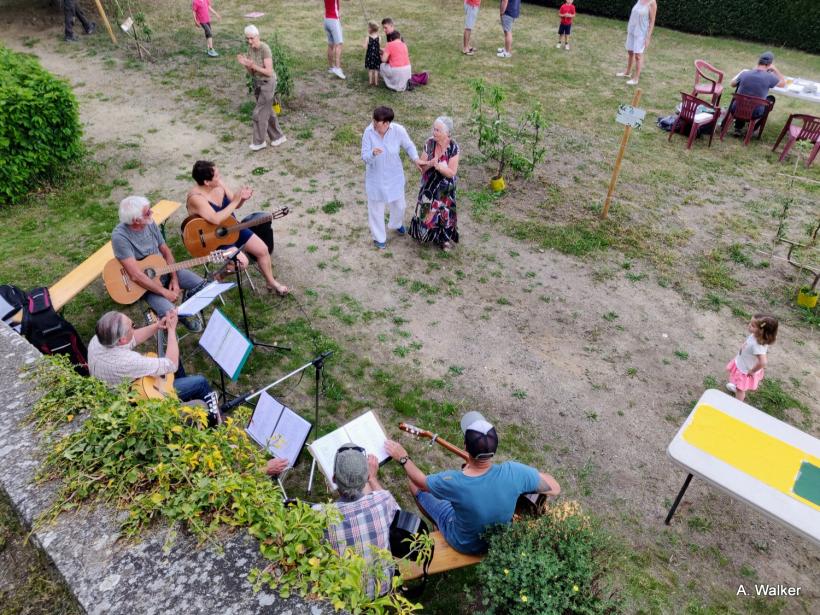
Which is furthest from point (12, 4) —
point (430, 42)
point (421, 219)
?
point (421, 219)

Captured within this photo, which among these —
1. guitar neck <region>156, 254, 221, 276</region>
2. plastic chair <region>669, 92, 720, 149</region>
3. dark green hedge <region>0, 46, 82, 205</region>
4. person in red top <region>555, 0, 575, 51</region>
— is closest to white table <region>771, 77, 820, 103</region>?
plastic chair <region>669, 92, 720, 149</region>

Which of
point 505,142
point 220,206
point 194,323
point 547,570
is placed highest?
point 220,206

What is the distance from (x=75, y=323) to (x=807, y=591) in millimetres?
6989

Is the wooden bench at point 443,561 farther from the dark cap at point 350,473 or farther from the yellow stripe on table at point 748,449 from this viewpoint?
the yellow stripe on table at point 748,449

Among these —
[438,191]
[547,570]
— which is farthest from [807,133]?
[547,570]

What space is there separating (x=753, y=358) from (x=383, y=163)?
14.4 ft

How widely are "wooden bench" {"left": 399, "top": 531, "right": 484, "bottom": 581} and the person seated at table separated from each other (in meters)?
9.53

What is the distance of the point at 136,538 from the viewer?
2.22 m

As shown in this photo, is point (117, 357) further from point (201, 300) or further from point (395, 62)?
point (395, 62)

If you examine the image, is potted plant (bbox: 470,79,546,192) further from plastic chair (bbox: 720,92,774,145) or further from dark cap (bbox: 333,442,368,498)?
dark cap (bbox: 333,442,368,498)

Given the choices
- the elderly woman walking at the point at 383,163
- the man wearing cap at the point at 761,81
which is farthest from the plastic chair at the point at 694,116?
the elderly woman walking at the point at 383,163

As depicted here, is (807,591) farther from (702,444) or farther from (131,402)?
(131,402)

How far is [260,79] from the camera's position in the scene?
8859 millimetres

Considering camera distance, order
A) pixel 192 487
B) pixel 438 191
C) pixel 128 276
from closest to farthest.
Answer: pixel 192 487
pixel 128 276
pixel 438 191
